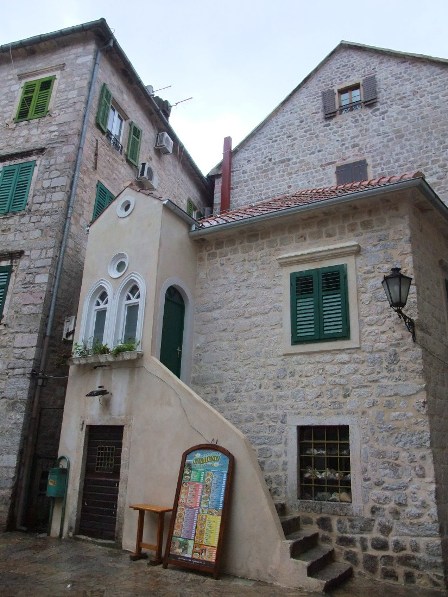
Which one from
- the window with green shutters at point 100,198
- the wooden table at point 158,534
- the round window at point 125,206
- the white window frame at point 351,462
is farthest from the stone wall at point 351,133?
the wooden table at point 158,534

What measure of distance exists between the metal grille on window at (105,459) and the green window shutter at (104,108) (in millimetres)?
7813

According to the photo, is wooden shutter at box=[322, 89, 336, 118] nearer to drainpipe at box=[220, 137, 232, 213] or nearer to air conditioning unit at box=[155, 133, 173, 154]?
drainpipe at box=[220, 137, 232, 213]

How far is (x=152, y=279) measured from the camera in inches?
309

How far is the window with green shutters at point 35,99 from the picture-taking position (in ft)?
A: 36.9

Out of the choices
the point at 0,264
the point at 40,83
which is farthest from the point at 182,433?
the point at 40,83

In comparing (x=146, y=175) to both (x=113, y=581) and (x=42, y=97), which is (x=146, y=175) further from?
(x=113, y=581)

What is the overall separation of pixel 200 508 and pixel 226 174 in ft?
34.9

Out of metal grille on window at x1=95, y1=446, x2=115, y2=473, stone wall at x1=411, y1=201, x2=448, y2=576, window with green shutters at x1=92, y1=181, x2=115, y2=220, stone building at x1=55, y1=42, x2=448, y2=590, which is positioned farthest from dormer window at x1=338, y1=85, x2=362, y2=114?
metal grille on window at x1=95, y1=446, x2=115, y2=473

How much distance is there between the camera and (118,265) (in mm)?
8539

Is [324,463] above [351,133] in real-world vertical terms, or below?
below

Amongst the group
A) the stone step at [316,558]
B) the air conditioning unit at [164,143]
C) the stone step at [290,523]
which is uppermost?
the air conditioning unit at [164,143]

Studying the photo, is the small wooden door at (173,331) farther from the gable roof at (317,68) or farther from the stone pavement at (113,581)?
the gable roof at (317,68)

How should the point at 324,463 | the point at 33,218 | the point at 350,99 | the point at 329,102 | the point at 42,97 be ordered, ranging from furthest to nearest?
the point at 329,102 < the point at 350,99 < the point at 42,97 < the point at 33,218 < the point at 324,463

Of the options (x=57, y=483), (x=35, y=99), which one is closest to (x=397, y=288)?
(x=57, y=483)
